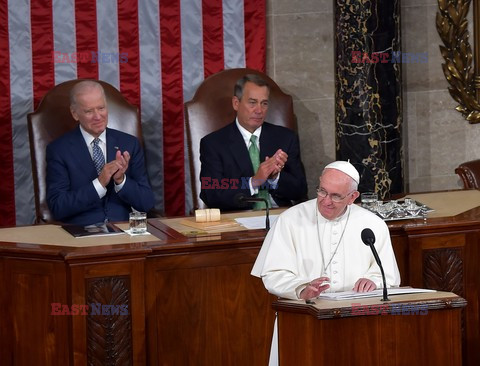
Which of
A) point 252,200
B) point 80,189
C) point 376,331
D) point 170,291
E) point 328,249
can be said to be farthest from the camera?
point 80,189

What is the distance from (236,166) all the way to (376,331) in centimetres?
273

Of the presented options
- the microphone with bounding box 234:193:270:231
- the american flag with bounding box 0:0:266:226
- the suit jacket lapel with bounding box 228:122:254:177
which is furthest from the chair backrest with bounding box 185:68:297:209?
the microphone with bounding box 234:193:270:231

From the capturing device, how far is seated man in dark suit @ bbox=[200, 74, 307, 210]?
20.9 feet

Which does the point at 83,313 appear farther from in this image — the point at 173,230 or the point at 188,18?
the point at 188,18

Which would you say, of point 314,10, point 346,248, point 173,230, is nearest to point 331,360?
point 346,248

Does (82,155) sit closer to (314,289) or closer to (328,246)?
(328,246)

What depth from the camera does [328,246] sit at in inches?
178

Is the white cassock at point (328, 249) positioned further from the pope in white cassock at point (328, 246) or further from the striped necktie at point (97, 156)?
the striped necktie at point (97, 156)

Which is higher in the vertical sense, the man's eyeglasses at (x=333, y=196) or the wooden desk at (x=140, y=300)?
the man's eyeglasses at (x=333, y=196)

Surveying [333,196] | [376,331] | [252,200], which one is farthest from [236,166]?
[376,331]

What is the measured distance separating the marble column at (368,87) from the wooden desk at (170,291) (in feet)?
6.12

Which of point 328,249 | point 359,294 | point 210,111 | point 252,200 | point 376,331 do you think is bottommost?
point 376,331

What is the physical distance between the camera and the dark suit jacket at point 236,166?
20.9ft

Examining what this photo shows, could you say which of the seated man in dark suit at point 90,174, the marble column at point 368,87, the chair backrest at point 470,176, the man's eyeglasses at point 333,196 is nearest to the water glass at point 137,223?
the seated man in dark suit at point 90,174
